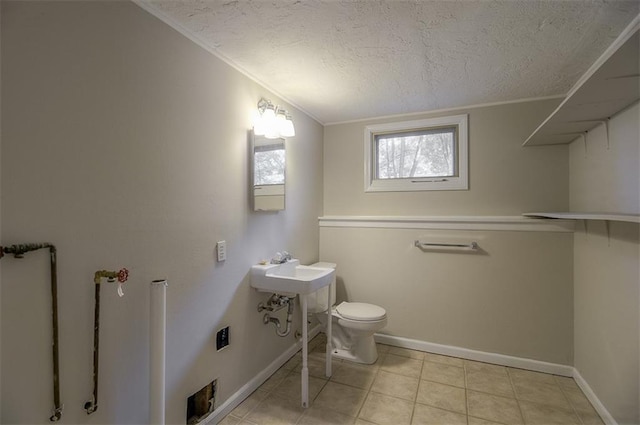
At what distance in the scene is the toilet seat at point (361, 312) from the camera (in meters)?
2.33

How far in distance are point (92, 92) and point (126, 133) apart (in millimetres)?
186

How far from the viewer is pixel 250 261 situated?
80.1 inches

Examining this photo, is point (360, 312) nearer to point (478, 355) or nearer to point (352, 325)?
point (352, 325)

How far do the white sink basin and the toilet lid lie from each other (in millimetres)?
452

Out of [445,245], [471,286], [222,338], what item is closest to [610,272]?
[471,286]

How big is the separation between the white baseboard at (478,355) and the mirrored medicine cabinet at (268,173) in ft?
5.63

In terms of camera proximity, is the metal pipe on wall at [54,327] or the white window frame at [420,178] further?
the white window frame at [420,178]

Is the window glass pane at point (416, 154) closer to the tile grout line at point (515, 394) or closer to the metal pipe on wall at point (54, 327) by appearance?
the tile grout line at point (515, 394)

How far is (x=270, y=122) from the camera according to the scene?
79.2 inches

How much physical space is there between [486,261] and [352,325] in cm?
127

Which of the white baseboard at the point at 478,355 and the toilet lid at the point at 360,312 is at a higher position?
the toilet lid at the point at 360,312

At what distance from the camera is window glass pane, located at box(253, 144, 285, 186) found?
6.75ft

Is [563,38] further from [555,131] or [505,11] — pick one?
[555,131]

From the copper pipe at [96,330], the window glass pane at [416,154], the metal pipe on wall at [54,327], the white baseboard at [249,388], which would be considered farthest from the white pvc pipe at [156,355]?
the window glass pane at [416,154]
